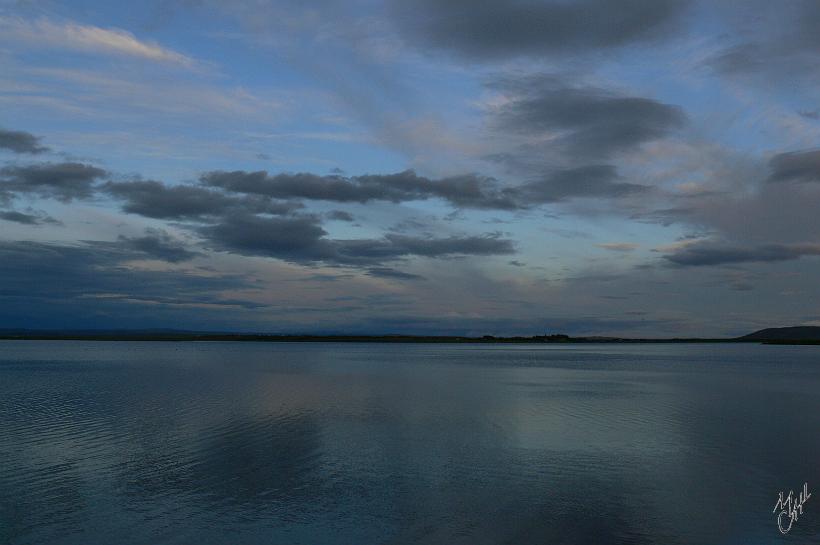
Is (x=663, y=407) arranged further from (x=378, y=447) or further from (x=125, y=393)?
(x=125, y=393)

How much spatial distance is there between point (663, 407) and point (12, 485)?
3313cm

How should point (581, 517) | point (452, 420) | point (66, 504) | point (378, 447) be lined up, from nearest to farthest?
point (581, 517) < point (66, 504) < point (378, 447) < point (452, 420)

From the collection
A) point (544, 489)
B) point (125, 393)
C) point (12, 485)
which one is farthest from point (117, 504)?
point (125, 393)

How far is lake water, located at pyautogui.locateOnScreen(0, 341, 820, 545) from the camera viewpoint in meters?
14.5

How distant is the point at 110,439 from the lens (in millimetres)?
25219

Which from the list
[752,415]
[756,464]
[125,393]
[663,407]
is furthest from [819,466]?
[125,393]

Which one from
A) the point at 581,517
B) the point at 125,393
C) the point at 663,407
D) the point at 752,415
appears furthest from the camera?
the point at 125,393

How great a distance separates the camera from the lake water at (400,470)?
14492mm

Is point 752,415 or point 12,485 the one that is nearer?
point 12,485

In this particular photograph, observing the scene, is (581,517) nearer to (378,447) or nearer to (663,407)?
(378,447)

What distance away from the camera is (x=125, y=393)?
43.2 m

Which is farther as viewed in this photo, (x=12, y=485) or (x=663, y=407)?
(x=663, y=407)

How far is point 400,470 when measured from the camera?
20.2 meters

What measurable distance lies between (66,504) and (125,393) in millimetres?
29051
